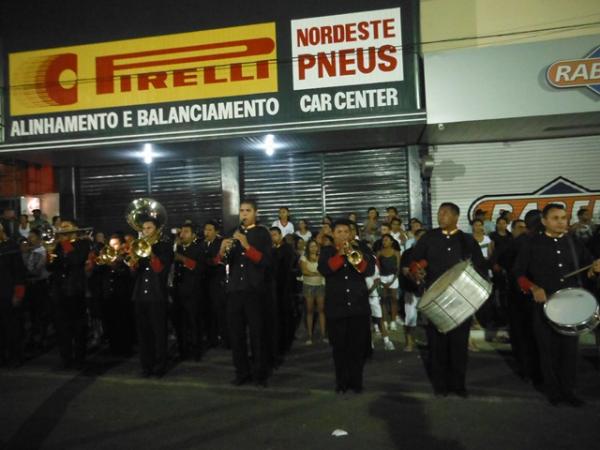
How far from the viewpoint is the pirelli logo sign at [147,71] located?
436 inches

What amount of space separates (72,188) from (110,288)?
21.6 ft

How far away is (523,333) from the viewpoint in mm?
6574

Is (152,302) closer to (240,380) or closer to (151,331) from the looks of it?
(151,331)

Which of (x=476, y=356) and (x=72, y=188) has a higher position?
(x=72, y=188)

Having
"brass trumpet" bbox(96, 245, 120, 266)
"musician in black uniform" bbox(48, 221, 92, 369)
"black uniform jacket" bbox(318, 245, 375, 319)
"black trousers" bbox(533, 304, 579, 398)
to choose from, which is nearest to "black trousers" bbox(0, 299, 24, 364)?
"musician in black uniform" bbox(48, 221, 92, 369)

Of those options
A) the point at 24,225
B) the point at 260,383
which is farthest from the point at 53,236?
the point at 24,225

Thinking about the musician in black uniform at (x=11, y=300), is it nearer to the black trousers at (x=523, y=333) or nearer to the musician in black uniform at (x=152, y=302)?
the musician in black uniform at (x=152, y=302)

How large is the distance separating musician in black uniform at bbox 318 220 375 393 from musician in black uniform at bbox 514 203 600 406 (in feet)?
5.64

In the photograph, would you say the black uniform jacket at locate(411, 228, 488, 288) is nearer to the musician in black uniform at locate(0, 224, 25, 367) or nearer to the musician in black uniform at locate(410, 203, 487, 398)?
the musician in black uniform at locate(410, 203, 487, 398)

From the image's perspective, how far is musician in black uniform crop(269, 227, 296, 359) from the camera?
8359 millimetres

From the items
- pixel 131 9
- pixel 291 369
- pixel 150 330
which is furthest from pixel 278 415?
pixel 131 9

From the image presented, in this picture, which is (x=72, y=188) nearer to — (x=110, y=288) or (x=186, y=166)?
(x=186, y=166)

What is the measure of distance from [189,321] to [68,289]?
182 cm

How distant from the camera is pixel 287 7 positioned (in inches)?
436
